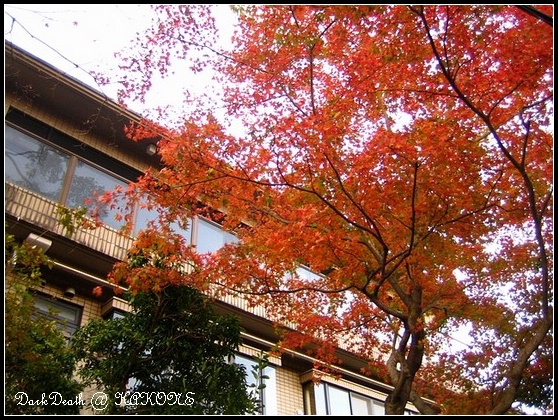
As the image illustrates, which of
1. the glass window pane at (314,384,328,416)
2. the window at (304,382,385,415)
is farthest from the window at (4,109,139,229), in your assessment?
the glass window pane at (314,384,328,416)

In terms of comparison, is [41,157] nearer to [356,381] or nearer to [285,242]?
[285,242]

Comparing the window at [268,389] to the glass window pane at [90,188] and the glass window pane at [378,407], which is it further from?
the glass window pane at [90,188]

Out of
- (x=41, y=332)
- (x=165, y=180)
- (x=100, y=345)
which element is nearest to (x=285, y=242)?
(x=165, y=180)

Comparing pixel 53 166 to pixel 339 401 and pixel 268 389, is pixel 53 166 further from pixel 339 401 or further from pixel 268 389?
pixel 339 401

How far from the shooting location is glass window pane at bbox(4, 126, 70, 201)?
41.5 ft

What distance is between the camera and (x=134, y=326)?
932cm

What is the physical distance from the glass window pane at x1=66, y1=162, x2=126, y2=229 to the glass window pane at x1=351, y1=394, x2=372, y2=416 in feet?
30.6

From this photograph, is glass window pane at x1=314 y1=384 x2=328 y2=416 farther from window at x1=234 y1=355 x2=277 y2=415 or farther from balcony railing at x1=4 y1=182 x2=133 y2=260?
balcony railing at x1=4 y1=182 x2=133 y2=260

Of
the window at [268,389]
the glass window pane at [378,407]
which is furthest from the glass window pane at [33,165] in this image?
the glass window pane at [378,407]

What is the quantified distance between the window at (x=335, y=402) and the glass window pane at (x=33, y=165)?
9089mm

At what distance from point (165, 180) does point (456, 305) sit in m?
7.48

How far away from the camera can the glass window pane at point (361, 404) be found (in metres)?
17.1

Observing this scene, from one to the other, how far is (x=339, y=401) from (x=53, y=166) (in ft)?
35.8

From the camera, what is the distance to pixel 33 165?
515 inches
